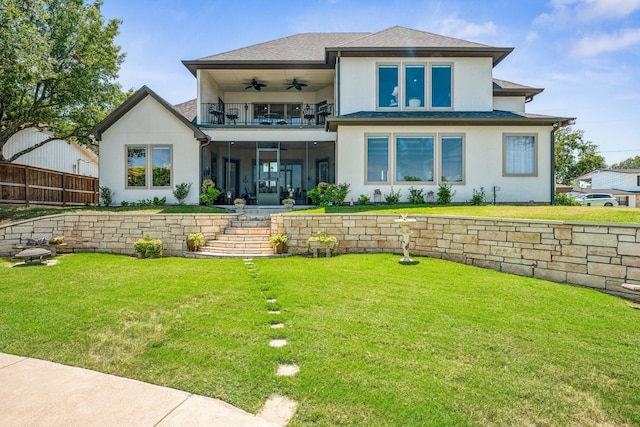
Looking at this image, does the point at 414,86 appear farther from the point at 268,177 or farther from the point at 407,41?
the point at 268,177

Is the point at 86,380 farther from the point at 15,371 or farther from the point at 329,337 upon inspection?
the point at 329,337

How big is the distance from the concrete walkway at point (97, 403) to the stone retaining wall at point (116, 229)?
717cm

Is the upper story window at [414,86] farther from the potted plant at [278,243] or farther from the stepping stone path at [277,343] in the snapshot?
the stepping stone path at [277,343]

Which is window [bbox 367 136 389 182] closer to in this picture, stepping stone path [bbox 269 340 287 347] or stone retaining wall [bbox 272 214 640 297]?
stone retaining wall [bbox 272 214 640 297]

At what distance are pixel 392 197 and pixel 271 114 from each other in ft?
29.8

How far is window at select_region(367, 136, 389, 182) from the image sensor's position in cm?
1393

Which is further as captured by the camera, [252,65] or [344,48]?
[252,65]

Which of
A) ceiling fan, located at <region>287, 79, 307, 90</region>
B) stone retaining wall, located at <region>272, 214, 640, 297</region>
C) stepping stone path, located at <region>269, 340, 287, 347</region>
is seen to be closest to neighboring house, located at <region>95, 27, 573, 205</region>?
ceiling fan, located at <region>287, 79, 307, 90</region>

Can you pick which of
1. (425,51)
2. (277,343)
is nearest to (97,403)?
(277,343)

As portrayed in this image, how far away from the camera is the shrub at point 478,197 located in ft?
44.4

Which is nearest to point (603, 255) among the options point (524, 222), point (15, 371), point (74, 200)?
point (524, 222)

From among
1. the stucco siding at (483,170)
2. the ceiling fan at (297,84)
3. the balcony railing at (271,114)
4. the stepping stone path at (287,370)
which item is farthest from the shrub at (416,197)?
the stepping stone path at (287,370)

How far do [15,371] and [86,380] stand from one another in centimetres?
81

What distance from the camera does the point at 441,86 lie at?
591 inches
